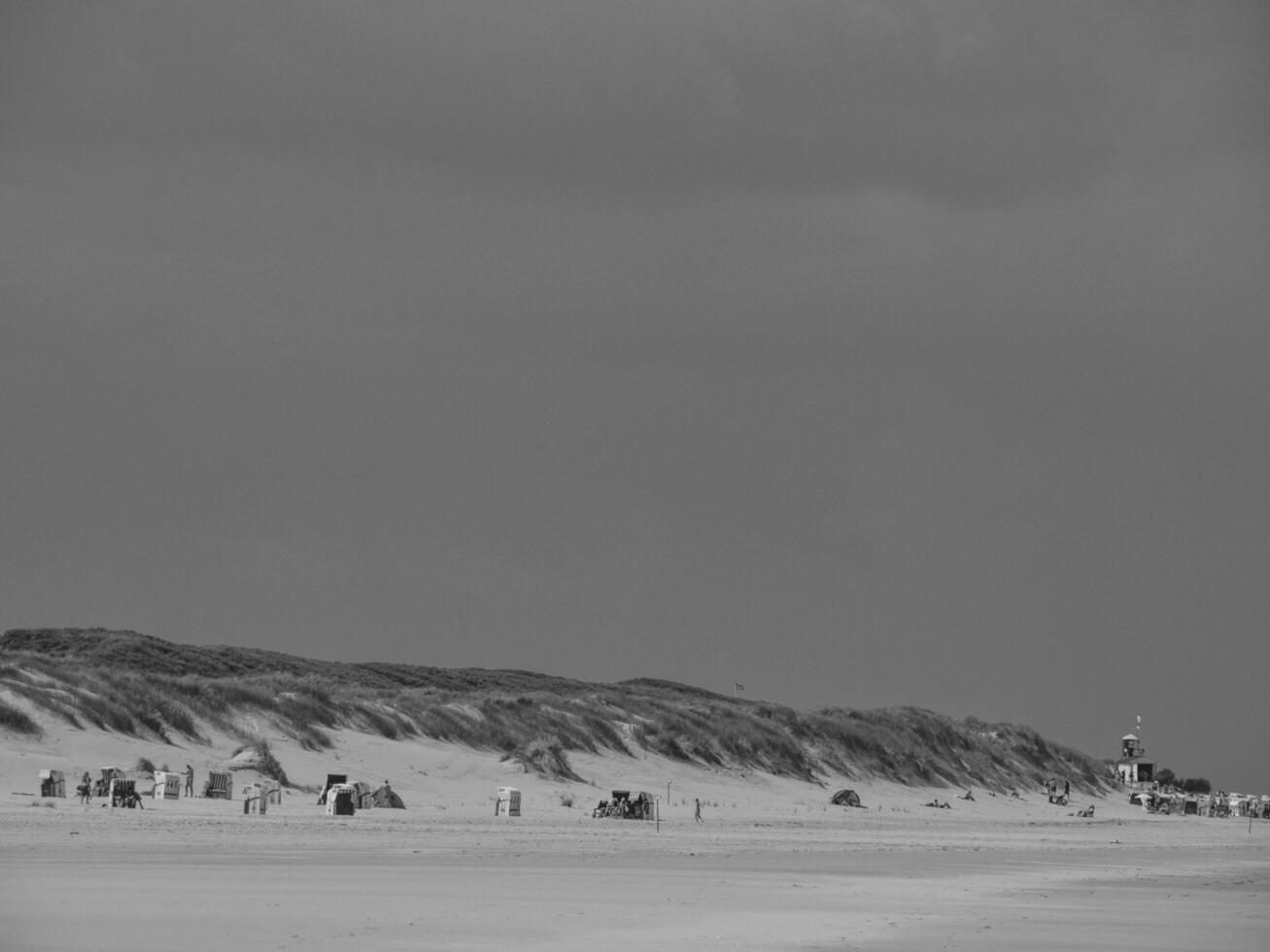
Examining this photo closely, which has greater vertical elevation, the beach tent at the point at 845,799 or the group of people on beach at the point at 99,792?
the beach tent at the point at 845,799

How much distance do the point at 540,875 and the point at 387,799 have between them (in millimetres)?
13337

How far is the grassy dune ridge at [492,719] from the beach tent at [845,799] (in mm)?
3802

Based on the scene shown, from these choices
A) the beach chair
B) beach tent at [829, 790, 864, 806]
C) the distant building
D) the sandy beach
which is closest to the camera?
the sandy beach

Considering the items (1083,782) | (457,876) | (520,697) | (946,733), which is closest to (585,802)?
(520,697)

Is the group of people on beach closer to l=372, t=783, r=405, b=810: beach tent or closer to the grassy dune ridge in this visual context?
l=372, t=783, r=405, b=810: beach tent

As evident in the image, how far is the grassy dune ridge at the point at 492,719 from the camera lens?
3831 centimetres

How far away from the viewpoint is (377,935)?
14.1 m

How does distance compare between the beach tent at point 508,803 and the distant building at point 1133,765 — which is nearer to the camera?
the beach tent at point 508,803

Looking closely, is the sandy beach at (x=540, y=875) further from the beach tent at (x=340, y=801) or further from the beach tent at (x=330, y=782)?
the beach tent at (x=330, y=782)

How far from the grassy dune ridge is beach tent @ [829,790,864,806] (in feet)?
12.5

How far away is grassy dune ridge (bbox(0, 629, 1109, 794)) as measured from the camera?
38312 mm

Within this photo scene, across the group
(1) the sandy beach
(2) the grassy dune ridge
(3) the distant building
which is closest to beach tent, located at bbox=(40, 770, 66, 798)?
(1) the sandy beach

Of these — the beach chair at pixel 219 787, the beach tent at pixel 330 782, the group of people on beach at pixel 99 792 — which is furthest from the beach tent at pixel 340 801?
the group of people on beach at pixel 99 792

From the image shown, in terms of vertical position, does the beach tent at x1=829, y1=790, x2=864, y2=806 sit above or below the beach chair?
above
